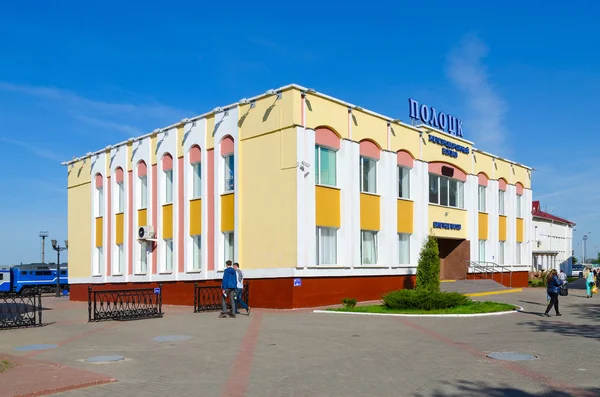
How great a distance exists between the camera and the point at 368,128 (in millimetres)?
27031

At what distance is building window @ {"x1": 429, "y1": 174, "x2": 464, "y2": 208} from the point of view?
104ft

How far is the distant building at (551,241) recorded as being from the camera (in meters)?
71.7

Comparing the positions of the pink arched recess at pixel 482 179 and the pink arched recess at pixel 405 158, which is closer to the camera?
the pink arched recess at pixel 405 158

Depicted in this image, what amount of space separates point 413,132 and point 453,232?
6.37 metres

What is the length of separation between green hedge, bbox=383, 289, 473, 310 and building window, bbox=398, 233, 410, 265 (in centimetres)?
761

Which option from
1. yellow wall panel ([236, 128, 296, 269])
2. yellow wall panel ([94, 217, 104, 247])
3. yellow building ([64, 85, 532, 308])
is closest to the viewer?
yellow wall panel ([236, 128, 296, 269])

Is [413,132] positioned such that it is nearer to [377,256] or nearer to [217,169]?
[377,256]

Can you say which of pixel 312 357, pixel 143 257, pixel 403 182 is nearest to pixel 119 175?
pixel 143 257

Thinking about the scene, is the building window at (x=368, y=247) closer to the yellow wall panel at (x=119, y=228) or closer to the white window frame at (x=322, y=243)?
the white window frame at (x=322, y=243)

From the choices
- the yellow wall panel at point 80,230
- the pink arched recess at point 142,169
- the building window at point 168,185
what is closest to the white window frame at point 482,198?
the building window at point 168,185

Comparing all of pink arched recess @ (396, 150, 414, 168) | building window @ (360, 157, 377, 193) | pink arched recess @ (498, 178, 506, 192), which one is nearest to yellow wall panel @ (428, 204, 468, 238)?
pink arched recess @ (396, 150, 414, 168)

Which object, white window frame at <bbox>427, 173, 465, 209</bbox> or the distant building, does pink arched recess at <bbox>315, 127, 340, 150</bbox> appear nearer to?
white window frame at <bbox>427, 173, 465, 209</bbox>

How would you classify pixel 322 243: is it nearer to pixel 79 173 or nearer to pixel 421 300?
pixel 421 300

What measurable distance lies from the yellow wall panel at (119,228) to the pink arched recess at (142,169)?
2767mm
